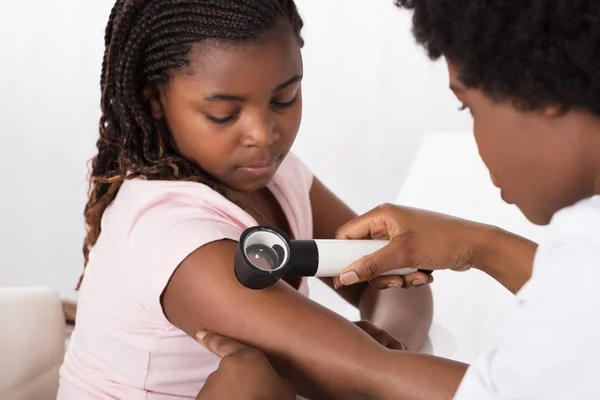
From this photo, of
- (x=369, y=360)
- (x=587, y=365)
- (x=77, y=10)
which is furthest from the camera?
(x=77, y=10)

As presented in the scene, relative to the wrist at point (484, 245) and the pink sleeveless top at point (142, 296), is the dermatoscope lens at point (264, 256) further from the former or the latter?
the wrist at point (484, 245)

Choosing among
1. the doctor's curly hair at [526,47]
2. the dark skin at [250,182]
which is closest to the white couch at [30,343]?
the dark skin at [250,182]

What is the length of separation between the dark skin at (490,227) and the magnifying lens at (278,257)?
21 mm

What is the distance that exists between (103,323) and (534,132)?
582mm

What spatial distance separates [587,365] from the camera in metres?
0.65

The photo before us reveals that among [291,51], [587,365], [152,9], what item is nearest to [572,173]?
[587,365]

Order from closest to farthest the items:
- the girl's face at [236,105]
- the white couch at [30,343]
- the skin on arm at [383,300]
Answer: the girl's face at [236,105], the white couch at [30,343], the skin on arm at [383,300]

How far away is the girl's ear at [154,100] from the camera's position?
1.01 m

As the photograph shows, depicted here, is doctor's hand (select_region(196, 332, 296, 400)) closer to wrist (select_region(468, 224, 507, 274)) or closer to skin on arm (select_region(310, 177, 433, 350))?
wrist (select_region(468, 224, 507, 274))

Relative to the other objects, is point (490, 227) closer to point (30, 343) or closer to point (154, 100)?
point (154, 100)

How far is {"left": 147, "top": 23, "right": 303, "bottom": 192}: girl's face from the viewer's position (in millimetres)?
938

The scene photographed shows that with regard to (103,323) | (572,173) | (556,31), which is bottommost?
(103,323)

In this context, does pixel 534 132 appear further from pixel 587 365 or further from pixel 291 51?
pixel 291 51

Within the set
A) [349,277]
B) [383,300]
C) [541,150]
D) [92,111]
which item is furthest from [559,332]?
[92,111]
